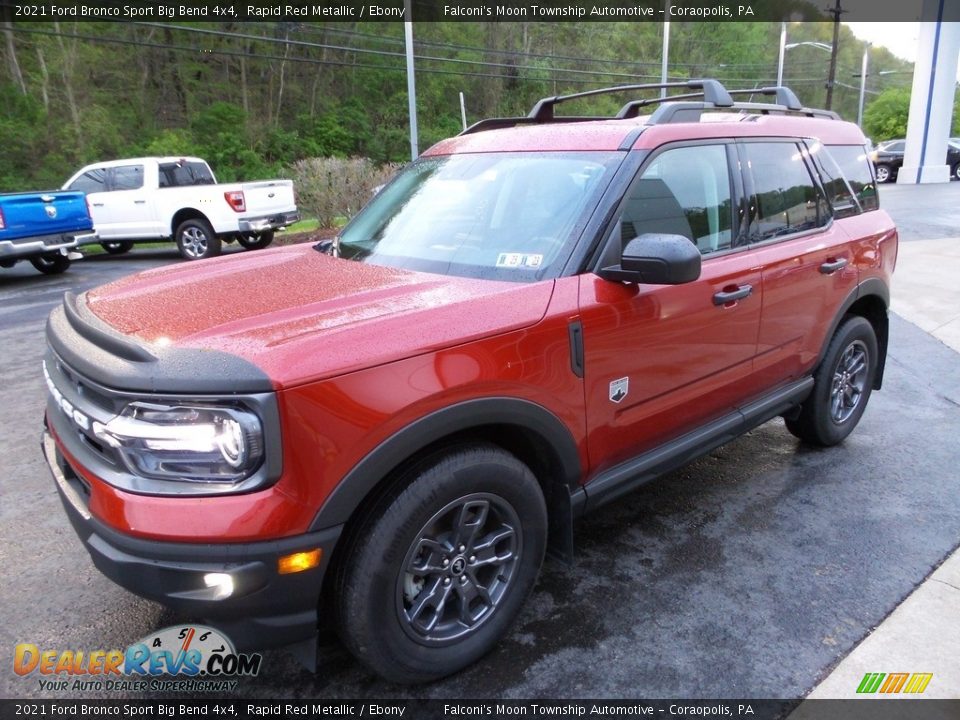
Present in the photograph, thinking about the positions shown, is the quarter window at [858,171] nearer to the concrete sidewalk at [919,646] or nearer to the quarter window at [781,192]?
the quarter window at [781,192]

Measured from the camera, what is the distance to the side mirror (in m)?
2.46

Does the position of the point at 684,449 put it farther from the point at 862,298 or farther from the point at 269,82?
the point at 269,82

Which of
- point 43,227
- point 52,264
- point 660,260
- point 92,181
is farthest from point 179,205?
point 660,260

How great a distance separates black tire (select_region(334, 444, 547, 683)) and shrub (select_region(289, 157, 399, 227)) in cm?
1450

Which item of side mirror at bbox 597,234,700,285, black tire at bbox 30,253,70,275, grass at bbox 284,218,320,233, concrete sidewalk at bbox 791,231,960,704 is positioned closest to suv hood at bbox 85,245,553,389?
side mirror at bbox 597,234,700,285

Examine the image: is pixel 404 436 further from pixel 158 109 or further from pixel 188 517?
pixel 158 109

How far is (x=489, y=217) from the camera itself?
2.94 meters

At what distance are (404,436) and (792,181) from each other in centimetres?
268

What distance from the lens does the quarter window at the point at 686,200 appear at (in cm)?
283

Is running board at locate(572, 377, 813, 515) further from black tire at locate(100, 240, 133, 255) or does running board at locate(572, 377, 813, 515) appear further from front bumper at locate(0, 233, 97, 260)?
black tire at locate(100, 240, 133, 255)

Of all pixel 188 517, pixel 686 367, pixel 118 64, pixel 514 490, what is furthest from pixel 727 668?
pixel 118 64

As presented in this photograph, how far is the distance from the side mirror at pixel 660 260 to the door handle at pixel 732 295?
1.84ft

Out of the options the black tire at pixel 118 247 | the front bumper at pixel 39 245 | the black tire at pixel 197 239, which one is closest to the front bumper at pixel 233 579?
the front bumper at pixel 39 245

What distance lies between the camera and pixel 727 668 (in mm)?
2457
